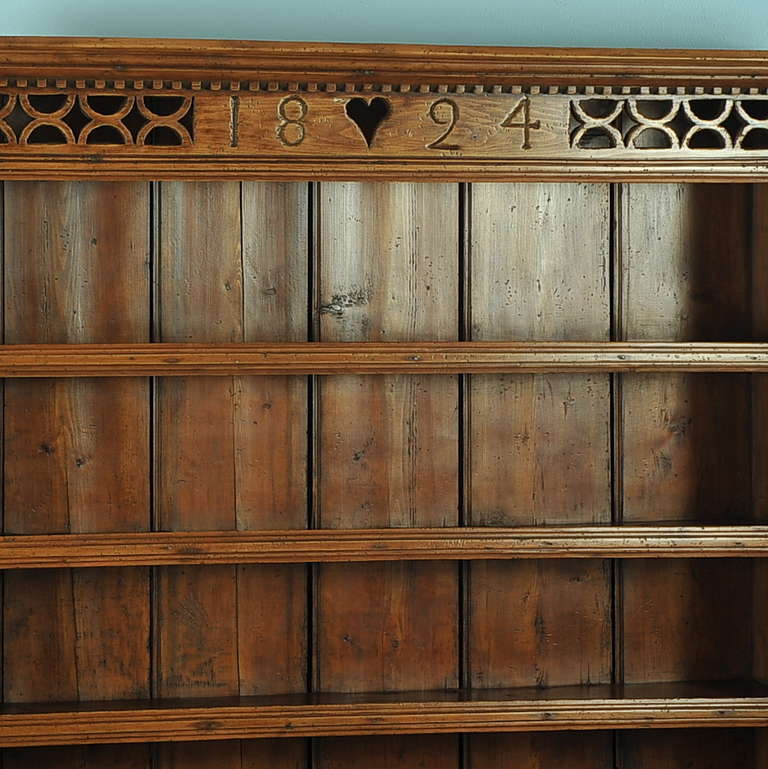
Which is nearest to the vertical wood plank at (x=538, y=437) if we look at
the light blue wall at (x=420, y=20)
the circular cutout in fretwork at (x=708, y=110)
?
the circular cutout in fretwork at (x=708, y=110)

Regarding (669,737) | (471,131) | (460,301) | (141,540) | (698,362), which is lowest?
(669,737)

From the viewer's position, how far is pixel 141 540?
75.9 inches

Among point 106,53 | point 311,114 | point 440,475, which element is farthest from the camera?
point 440,475

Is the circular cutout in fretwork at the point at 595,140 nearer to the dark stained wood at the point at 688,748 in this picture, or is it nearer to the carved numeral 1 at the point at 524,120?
the carved numeral 1 at the point at 524,120

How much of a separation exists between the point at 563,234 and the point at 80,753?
142cm

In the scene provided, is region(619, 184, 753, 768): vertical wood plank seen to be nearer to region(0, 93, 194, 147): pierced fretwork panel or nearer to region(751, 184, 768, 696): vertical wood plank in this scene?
region(751, 184, 768, 696): vertical wood plank

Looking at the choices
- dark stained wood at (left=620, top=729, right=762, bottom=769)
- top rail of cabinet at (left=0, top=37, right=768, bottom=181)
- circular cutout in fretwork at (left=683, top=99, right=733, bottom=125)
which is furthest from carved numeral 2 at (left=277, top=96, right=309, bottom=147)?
dark stained wood at (left=620, top=729, right=762, bottom=769)

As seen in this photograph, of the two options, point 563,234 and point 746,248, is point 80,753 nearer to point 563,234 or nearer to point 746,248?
point 563,234

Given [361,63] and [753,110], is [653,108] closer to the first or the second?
[753,110]

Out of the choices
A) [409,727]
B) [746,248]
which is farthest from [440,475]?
[746,248]

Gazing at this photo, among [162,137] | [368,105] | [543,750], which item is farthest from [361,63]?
[543,750]

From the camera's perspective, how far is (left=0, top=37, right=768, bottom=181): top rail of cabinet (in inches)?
73.9

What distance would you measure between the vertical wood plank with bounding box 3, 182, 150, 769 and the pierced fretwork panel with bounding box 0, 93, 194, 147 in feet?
0.35

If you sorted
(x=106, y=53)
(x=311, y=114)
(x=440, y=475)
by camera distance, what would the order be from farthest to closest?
(x=440, y=475)
(x=311, y=114)
(x=106, y=53)
